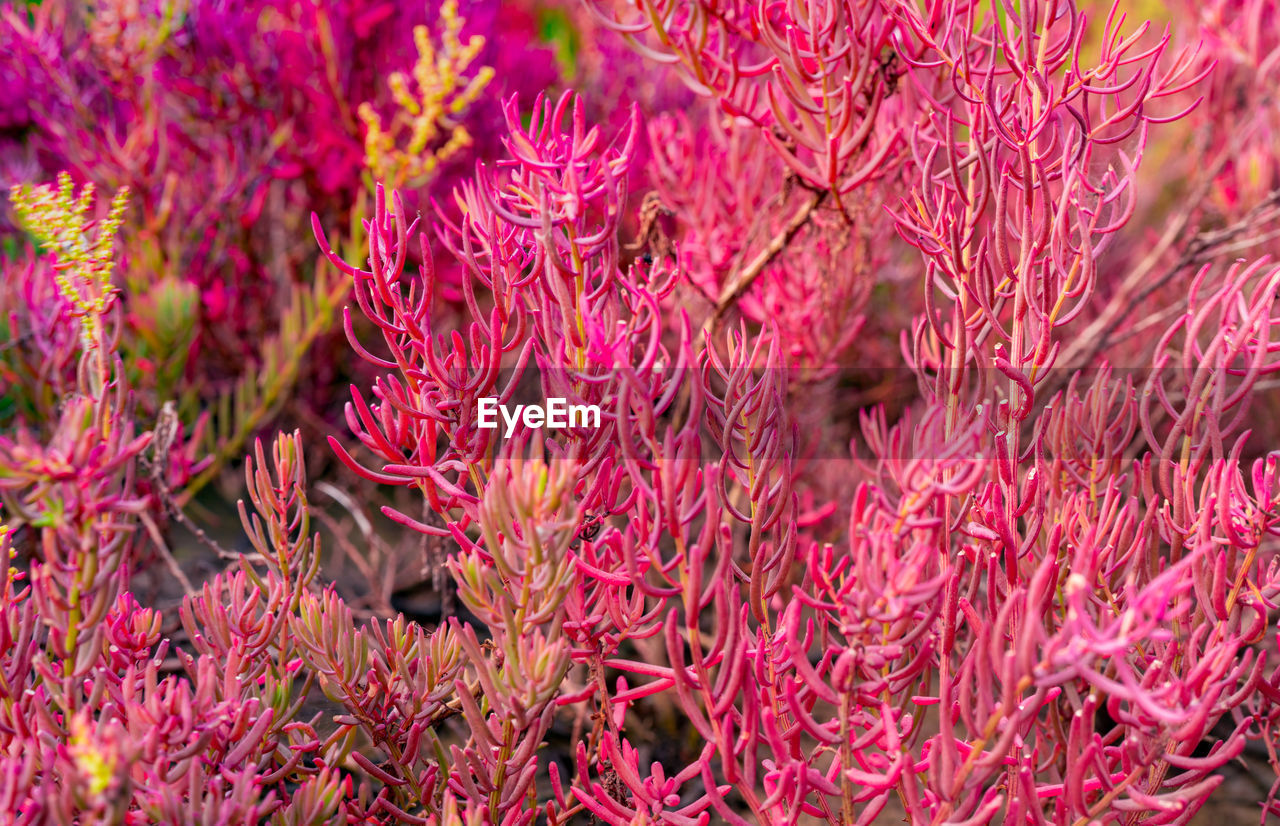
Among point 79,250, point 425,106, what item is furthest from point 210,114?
point 79,250

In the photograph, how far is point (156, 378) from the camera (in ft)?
6.84

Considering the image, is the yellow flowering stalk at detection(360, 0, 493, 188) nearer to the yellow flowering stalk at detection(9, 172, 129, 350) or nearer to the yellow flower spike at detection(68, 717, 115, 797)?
the yellow flowering stalk at detection(9, 172, 129, 350)

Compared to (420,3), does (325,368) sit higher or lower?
lower

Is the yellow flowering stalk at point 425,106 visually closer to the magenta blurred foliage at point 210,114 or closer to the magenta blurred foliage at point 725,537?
the magenta blurred foliage at point 210,114

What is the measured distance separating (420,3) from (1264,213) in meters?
2.21

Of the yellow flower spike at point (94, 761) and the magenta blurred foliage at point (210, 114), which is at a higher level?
the magenta blurred foliage at point (210, 114)

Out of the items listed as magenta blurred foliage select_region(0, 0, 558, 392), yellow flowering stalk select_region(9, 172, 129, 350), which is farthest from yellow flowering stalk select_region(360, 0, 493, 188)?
yellow flowering stalk select_region(9, 172, 129, 350)

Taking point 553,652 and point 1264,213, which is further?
point 1264,213

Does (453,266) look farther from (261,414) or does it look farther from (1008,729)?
(1008,729)

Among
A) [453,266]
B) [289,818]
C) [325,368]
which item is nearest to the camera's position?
[289,818]

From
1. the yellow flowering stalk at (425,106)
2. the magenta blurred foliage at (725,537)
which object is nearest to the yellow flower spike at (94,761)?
the magenta blurred foliage at (725,537)

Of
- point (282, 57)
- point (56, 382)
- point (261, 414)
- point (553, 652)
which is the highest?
point (282, 57)

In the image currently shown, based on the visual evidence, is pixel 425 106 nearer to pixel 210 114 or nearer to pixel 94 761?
pixel 210 114

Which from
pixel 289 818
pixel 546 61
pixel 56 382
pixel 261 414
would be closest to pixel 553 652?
pixel 289 818
